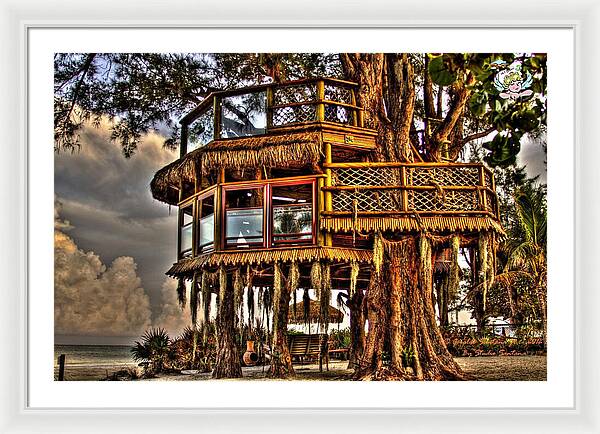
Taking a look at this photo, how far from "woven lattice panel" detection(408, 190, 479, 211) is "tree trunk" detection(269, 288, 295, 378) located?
2.18 meters

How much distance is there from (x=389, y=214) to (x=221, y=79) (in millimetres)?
2986

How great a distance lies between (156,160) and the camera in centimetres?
1160

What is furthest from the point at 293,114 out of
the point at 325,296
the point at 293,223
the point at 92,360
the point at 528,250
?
the point at 92,360

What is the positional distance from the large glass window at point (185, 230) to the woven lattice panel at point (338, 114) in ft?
7.89

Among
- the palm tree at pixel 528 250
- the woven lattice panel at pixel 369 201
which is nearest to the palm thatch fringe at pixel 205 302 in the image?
the woven lattice panel at pixel 369 201

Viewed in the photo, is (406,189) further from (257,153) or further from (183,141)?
(183,141)

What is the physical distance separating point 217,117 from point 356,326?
360 centimetres

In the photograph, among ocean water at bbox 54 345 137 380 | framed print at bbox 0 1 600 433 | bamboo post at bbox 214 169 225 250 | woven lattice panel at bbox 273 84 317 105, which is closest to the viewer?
framed print at bbox 0 1 600 433

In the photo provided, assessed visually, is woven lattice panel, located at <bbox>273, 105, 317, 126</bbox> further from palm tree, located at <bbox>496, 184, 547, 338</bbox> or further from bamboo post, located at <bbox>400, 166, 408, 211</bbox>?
palm tree, located at <bbox>496, 184, 547, 338</bbox>

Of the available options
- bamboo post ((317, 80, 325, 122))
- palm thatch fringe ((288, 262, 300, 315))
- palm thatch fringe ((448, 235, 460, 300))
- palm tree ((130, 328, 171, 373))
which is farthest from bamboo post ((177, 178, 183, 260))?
palm thatch fringe ((448, 235, 460, 300))

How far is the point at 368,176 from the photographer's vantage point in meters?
10.6

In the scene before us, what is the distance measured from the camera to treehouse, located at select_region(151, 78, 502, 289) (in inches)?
412

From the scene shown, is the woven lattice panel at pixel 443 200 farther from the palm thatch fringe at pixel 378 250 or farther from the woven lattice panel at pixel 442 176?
the palm thatch fringe at pixel 378 250
